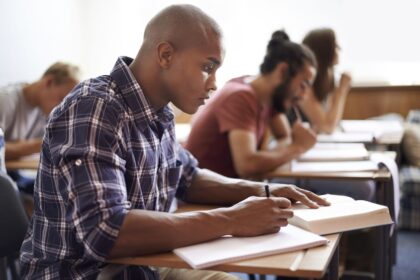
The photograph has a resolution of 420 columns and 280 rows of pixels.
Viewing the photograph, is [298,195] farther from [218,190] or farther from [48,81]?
[48,81]

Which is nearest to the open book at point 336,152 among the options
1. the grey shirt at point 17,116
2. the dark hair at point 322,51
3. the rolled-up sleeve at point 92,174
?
the dark hair at point 322,51

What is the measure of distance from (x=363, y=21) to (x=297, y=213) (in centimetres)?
321

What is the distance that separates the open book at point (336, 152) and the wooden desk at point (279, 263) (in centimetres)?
121

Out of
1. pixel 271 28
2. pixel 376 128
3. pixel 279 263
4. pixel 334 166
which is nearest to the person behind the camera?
pixel 279 263


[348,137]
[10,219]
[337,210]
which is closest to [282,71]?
[348,137]

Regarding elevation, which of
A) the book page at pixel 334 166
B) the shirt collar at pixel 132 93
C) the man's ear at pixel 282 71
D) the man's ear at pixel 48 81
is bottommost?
the book page at pixel 334 166

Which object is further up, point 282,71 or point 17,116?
point 282,71

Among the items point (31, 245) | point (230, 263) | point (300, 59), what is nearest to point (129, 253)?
point (230, 263)

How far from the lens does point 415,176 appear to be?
3547mm

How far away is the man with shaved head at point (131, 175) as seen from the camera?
109cm

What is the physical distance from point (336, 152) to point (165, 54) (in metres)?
1.34

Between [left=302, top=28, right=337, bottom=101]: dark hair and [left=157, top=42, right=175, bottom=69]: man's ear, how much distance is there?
2029mm

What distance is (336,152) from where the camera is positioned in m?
2.44

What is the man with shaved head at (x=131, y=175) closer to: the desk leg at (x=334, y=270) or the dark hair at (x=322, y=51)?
the desk leg at (x=334, y=270)
